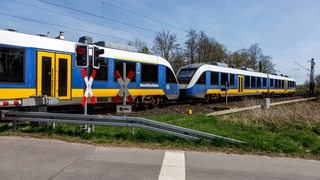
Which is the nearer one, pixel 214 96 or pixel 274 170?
pixel 274 170

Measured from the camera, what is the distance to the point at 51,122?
893cm

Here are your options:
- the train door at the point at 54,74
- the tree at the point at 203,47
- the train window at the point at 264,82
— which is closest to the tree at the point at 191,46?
the tree at the point at 203,47

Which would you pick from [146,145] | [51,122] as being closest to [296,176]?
[146,145]

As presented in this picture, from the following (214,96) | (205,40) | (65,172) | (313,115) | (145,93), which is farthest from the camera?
(205,40)

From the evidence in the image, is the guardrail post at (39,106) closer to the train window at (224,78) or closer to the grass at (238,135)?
the grass at (238,135)

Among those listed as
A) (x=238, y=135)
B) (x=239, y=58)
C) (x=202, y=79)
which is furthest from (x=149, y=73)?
(x=239, y=58)

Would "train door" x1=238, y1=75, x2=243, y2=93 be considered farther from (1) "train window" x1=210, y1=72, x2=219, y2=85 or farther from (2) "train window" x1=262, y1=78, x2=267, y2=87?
(2) "train window" x1=262, y1=78, x2=267, y2=87

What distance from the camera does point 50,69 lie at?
12.5 meters

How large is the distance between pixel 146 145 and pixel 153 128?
559 millimetres

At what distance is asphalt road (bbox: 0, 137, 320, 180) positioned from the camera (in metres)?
5.49

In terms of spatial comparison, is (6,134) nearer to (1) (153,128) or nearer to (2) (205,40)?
(1) (153,128)

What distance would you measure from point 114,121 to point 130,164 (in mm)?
2537

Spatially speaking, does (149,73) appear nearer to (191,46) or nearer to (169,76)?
(169,76)

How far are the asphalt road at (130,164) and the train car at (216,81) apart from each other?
48.4 ft
